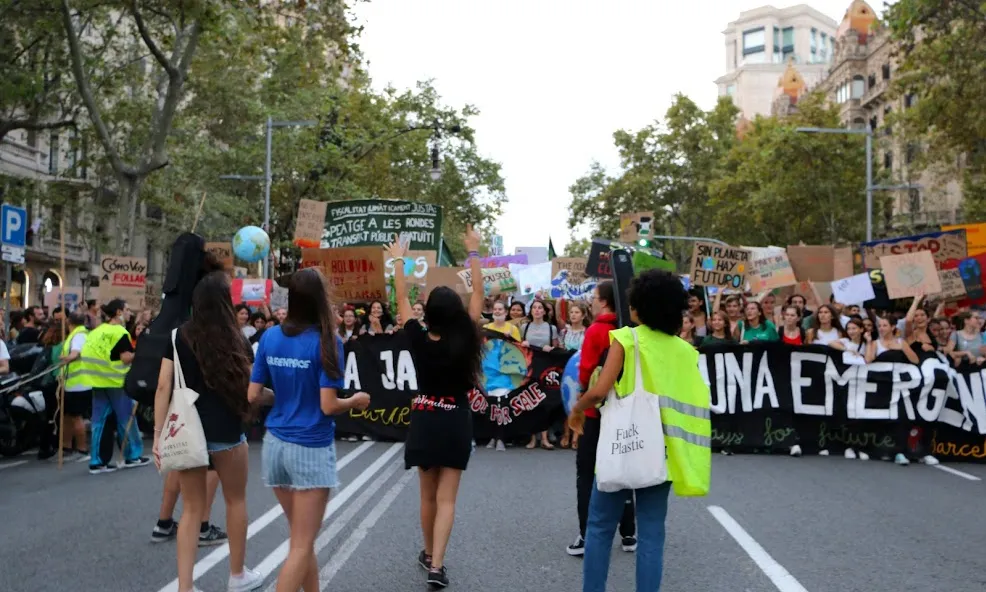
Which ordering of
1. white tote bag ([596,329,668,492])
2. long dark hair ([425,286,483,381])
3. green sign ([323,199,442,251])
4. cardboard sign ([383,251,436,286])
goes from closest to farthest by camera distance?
white tote bag ([596,329,668,492]) < long dark hair ([425,286,483,381]) < cardboard sign ([383,251,436,286]) < green sign ([323,199,442,251])

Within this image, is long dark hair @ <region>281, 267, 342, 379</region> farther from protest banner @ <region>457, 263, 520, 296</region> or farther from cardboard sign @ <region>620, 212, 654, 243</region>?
cardboard sign @ <region>620, 212, 654, 243</region>

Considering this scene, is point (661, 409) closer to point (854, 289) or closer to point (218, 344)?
point (218, 344)

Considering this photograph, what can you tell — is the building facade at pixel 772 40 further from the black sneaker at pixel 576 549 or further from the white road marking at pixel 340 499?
the black sneaker at pixel 576 549

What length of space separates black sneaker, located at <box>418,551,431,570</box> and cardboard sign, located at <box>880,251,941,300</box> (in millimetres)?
11219

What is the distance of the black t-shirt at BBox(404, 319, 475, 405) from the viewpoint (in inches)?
258

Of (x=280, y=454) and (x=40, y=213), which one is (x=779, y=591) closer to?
(x=280, y=454)

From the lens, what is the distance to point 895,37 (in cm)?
2081

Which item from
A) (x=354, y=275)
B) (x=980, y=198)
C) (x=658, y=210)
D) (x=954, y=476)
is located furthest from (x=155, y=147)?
(x=658, y=210)

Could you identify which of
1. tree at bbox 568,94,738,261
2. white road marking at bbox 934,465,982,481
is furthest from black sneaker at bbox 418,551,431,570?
tree at bbox 568,94,738,261

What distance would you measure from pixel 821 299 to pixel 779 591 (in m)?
16.8

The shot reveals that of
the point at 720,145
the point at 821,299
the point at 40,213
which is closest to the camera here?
the point at 821,299

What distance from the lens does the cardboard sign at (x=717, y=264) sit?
18.9 m

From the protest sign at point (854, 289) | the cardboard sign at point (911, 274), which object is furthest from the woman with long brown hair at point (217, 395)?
the protest sign at point (854, 289)

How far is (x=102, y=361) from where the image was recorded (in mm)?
11922
